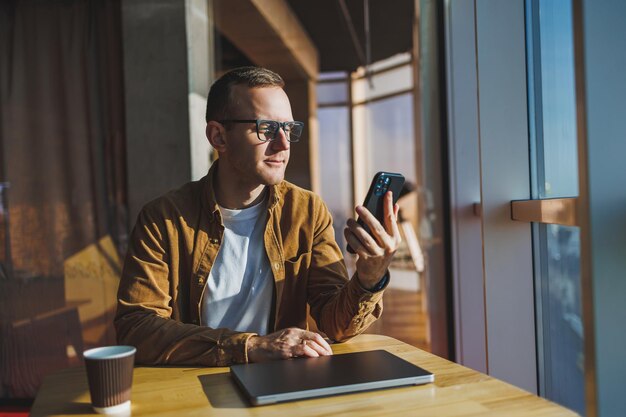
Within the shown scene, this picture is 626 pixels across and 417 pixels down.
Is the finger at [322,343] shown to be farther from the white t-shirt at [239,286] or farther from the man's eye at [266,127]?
the man's eye at [266,127]

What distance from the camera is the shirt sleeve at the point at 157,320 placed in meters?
1.32

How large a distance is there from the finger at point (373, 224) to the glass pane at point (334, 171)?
2.32 m

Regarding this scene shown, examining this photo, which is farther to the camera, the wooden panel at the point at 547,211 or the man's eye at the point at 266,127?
the man's eye at the point at 266,127

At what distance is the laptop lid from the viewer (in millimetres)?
991

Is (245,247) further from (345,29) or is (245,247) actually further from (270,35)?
(270,35)

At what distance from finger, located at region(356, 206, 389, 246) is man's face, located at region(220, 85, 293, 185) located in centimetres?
45

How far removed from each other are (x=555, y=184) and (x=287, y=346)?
0.92 metres

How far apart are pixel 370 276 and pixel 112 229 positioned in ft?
8.32

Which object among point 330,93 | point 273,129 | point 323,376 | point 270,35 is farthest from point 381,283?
point 270,35

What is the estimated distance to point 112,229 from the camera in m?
3.59

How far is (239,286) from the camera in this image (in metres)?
1.70

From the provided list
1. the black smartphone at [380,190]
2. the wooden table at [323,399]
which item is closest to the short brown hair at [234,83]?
the black smartphone at [380,190]

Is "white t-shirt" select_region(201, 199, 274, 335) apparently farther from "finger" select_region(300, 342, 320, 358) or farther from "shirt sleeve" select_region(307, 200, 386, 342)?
"finger" select_region(300, 342, 320, 358)

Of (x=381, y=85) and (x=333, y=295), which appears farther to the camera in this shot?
(x=381, y=85)
